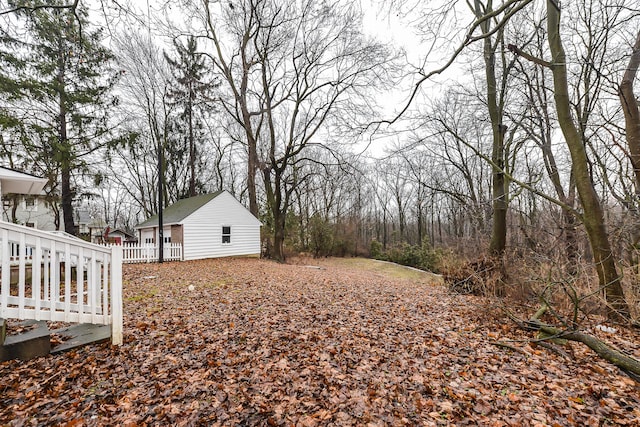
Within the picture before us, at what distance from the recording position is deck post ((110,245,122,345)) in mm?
2982

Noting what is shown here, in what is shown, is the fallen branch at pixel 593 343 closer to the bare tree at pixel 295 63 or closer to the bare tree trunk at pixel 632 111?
the bare tree trunk at pixel 632 111

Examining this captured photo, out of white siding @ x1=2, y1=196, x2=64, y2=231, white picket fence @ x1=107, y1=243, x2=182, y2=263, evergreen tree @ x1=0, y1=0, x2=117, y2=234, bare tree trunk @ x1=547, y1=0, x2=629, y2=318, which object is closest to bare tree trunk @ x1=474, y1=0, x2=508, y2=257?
bare tree trunk @ x1=547, y1=0, x2=629, y2=318

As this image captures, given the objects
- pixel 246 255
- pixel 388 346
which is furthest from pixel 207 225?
pixel 388 346

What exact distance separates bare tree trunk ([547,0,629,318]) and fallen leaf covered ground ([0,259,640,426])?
0.83 metres

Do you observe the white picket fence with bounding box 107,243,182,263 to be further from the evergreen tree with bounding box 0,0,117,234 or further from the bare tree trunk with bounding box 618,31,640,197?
the bare tree trunk with bounding box 618,31,640,197

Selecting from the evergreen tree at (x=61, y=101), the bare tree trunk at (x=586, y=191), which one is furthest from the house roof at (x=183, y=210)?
the bare tree trunk at (x=586, y=191)

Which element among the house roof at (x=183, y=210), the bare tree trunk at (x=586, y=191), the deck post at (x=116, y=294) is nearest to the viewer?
the deck post at (x=116, y=294)

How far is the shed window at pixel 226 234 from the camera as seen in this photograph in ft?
49.6

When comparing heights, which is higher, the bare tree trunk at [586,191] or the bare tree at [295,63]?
the bare tree at [295,63]

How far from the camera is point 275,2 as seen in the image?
35.8 feet

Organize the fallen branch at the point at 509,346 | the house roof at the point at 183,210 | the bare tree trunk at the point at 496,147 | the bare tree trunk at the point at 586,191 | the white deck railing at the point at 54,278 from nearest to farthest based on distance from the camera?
the white deck railing at the point at 54,278 → the fallen branch at the point at 509,346 → the bare tree trunk at the point at 586,191 → the bare tree trunk at the point at 496,147 → the house roof at the point at 183,210

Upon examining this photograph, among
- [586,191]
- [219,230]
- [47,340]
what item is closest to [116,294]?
[47,340]

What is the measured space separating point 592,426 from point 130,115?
19987 mm

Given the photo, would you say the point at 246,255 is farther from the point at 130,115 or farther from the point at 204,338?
the point at 204,338
